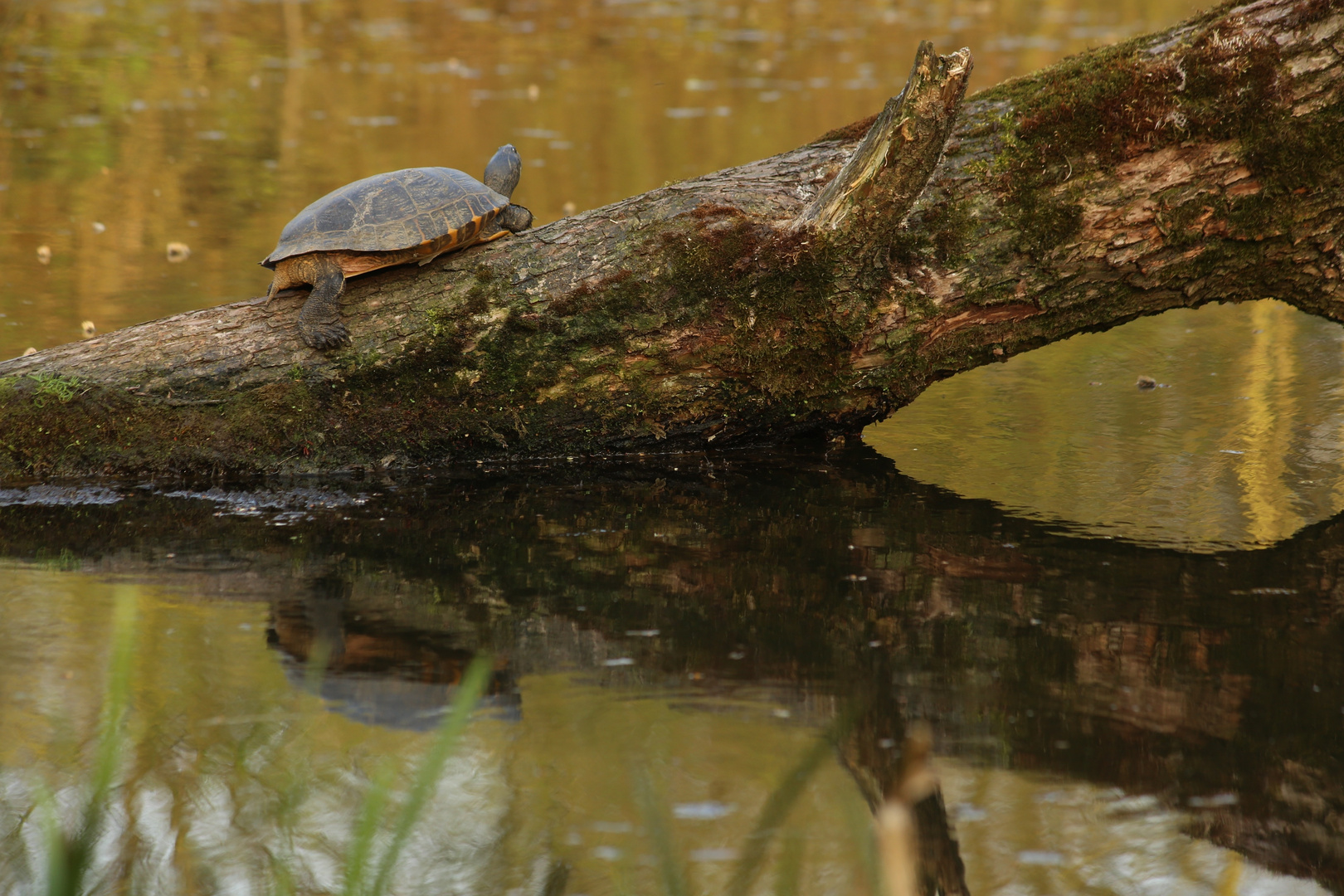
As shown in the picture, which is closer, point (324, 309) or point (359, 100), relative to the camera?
point (324, 309)

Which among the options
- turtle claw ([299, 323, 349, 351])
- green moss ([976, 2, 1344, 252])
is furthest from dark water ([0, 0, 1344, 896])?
green moss ([976, 2, 1344, 252])

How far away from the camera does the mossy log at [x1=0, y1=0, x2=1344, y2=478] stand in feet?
15.8

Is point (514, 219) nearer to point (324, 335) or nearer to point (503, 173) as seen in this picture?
point (503, 173)

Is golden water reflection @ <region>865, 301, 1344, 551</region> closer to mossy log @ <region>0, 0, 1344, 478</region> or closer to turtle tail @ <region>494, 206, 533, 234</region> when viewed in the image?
mossy log @ <region>0, 0, 1344, 478</region>

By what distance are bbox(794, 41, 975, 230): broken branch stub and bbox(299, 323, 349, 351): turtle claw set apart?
7.29 feet

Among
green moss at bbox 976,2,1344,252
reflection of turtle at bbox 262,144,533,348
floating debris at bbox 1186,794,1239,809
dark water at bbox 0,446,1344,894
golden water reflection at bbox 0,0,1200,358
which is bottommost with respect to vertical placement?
floating debris at bbox 1186,794,1239,809

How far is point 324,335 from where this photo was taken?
5.13m

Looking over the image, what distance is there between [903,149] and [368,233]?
7.97 ft

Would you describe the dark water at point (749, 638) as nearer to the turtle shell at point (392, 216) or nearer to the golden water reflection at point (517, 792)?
the golden water reflection at point (517, 792)

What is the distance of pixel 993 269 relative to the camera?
504 cm

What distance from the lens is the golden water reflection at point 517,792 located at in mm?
2836

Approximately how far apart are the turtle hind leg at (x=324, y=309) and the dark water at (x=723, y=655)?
0.72m

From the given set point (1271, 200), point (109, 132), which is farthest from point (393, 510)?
point (109, 132)

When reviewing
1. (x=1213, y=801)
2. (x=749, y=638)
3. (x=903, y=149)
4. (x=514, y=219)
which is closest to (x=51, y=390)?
(x=514, y=219)
